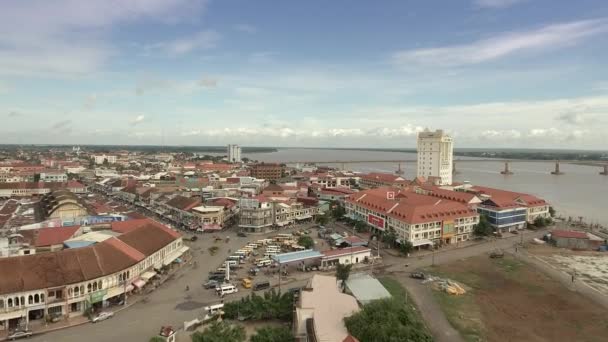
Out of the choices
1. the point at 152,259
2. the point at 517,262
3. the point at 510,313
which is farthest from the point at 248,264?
the point at 517,262

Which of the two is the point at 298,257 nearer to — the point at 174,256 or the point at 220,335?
the point at 174,256

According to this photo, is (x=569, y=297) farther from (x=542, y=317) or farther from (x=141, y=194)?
(x=141, y=194)

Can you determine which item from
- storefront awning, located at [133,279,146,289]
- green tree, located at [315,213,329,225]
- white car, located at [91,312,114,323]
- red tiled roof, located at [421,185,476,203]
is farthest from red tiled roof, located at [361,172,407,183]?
white car, located at [91,312,114,323]

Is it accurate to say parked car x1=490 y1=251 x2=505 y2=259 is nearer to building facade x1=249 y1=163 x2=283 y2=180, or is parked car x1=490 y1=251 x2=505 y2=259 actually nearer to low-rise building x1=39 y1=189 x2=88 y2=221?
low-rise building x1=39 y1=189 x2=88 y2=221

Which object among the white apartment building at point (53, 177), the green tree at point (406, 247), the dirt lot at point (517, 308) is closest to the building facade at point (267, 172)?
the white apartment building at point (53, 177)

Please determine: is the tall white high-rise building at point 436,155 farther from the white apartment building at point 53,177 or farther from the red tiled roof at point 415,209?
the white apartment building at point 53,177

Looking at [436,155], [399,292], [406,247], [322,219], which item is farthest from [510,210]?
[436,155]

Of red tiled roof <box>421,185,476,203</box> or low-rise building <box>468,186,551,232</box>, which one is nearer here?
low-rise building <box>468,186,551,232</box>
